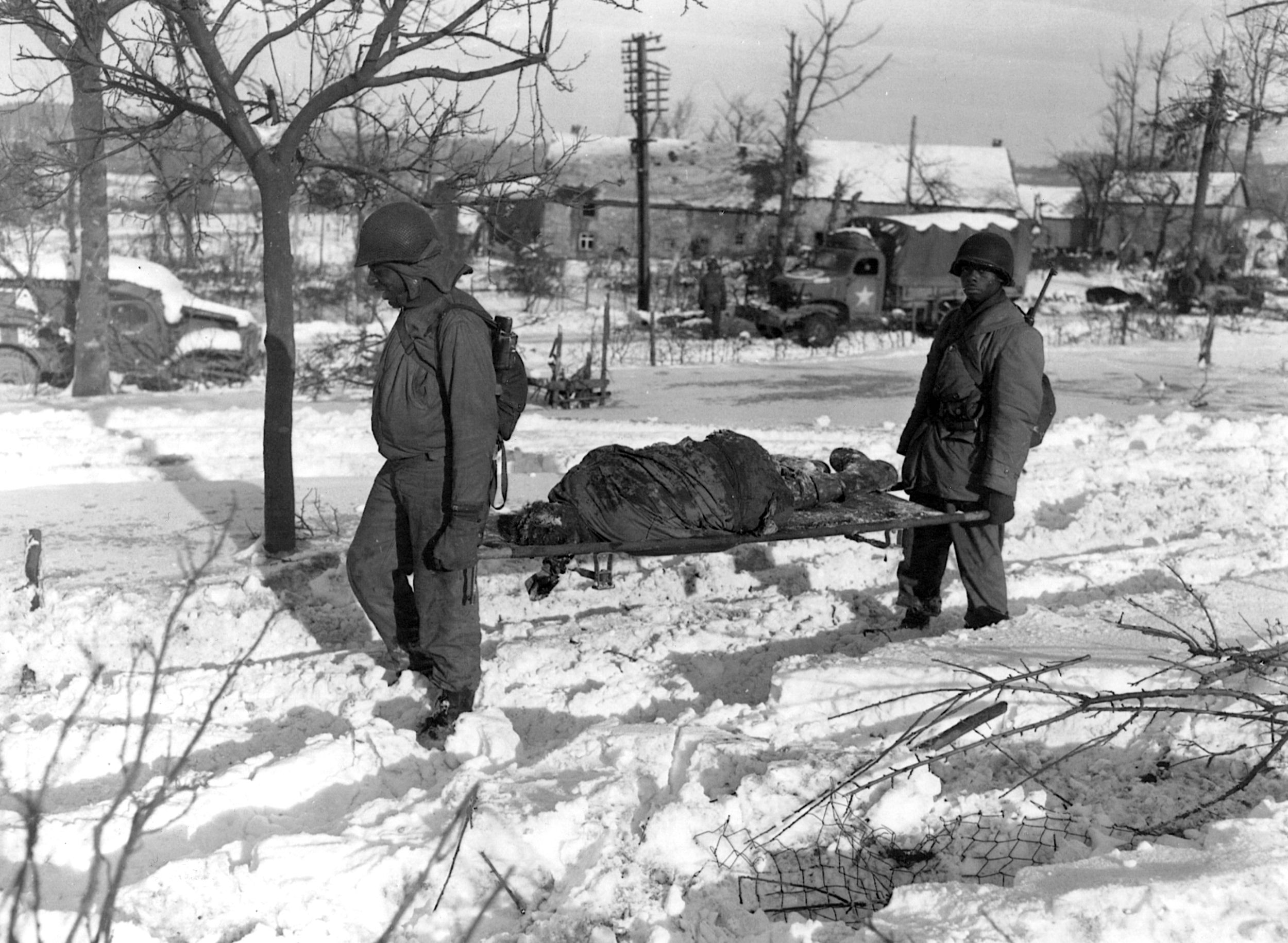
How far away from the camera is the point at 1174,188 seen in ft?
147

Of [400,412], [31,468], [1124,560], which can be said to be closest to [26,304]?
[31,468]

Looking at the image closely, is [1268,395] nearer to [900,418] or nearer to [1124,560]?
[900,418]

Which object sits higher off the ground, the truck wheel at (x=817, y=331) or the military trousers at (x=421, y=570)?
the truck wheel at (x=817, y=331)

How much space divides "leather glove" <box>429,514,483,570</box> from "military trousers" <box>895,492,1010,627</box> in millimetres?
2218

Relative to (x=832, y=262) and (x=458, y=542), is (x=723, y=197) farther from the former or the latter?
(x=458, y=542)

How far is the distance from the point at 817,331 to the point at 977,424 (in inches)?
602

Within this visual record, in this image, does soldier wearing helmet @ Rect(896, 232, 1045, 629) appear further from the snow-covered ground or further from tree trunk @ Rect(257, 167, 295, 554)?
tree trunk @ Rect(257, 167, 295, 554)

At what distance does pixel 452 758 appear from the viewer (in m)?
3.95

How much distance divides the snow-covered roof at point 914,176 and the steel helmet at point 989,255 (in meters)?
41.8

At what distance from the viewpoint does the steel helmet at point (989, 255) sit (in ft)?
16.5

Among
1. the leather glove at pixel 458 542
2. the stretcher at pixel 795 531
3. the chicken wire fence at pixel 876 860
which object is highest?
the leather glove at pixel 458 542

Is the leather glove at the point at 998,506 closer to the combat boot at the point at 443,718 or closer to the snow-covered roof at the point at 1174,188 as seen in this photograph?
the combat boot at the point at 443,718

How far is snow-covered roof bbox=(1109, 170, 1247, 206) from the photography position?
1837 inches

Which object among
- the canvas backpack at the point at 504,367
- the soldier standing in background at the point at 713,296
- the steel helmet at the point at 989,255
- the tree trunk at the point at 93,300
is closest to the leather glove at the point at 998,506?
the steel helmet at the point at 989,255
